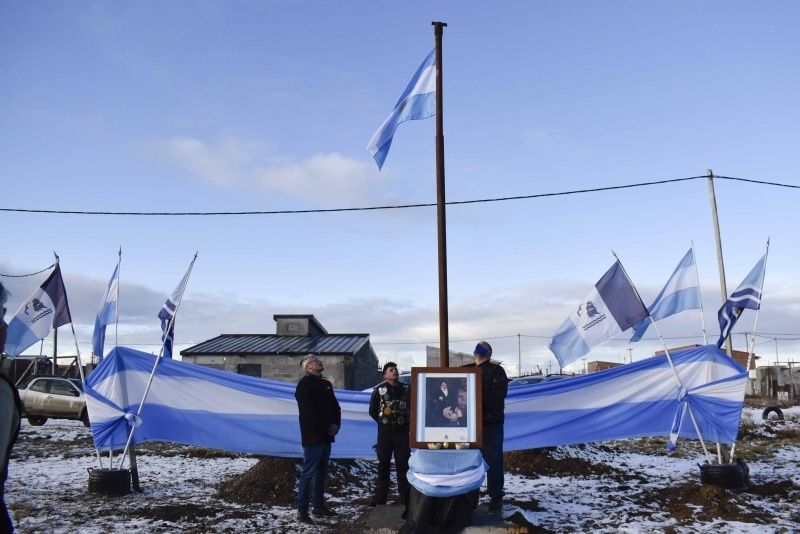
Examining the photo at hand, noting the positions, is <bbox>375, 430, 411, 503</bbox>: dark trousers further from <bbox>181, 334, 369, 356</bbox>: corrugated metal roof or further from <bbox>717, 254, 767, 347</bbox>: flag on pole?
<bbox>181, 334, 369, 356</bbox>: corrugated metal roof

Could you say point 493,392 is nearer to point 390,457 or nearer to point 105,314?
point 390,457

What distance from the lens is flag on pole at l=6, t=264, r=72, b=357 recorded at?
9.64 metres

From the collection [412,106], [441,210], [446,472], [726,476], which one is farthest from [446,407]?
[412,106]

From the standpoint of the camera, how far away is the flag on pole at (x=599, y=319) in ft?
30.9

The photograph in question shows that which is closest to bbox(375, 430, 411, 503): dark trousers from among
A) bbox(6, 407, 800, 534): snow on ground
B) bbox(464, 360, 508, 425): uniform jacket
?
bbox(6, 407, 800, 534): snow on ground

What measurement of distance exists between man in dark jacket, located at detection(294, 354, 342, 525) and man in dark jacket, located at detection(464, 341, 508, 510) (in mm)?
1967

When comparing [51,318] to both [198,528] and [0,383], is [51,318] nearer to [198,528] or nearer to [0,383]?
[198,528]

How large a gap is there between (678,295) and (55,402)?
64.8 ft

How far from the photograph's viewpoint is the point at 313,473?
26.2ft

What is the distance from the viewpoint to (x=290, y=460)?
10.3 meters

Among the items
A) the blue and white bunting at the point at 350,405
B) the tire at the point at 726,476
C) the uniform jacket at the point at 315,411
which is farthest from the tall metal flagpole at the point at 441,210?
the tire at the point at 726,476

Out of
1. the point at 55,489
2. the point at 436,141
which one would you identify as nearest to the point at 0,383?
the point at 436,141

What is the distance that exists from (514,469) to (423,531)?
6.01 metres

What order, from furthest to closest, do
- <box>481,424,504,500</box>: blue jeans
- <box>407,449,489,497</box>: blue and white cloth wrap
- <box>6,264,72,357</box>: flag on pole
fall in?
1. <box>6,264,72,357</box>: flag on pole
2. <box>481,424,504,500</box>: blue jeans
3. <box>407,449,489,497</box>: blue and white cloth wrap
